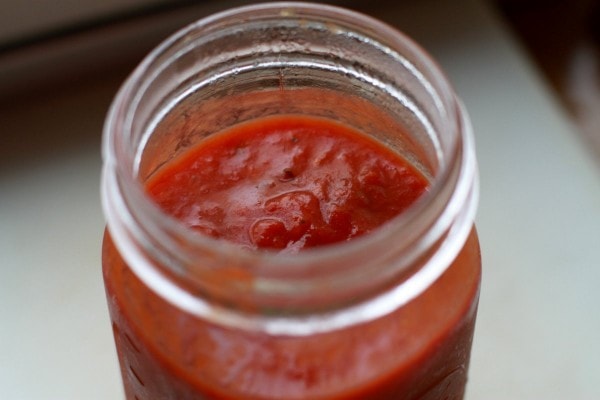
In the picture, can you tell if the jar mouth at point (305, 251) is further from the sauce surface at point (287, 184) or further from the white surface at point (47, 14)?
the white surface at point (47, 14)

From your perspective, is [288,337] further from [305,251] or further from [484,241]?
[484,241]

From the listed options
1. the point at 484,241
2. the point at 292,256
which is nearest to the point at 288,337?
the point at 292,256

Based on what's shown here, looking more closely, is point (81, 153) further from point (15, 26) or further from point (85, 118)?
point (15, 26)

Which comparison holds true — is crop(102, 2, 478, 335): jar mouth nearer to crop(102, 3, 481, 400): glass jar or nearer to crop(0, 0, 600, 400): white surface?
crop(102, 3, 481, 400): glass jar

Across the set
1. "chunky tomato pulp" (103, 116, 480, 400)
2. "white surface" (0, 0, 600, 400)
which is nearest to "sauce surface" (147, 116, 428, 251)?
"chunky tomato pulp" (103, 116, 480, 400)

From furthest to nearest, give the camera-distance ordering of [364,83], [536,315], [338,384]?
[536,315], [364,83], [338,384]

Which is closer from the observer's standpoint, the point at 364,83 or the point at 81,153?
the point at 364,83

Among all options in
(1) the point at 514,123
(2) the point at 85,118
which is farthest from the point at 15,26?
(1) the point at 514,123
